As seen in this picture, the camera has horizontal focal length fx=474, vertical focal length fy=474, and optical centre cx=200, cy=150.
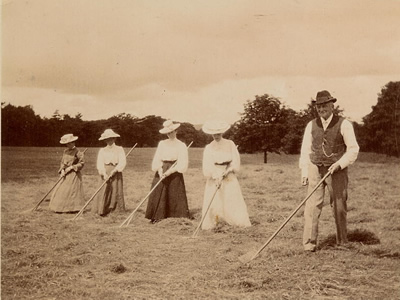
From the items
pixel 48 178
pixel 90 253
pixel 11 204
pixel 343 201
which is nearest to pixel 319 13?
pixel 343 201

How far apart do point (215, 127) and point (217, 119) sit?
0.44ft

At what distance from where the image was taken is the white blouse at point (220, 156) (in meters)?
4.48

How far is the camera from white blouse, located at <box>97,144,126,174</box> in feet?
17.4

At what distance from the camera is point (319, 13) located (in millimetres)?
3623

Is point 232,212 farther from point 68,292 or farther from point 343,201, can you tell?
point 68,292

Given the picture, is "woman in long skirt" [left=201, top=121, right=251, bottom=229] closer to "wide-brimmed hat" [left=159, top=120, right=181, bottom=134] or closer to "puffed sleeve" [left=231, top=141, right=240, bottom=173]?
"puffed sleeve" [left=231, top=141, right=240, bottom=173]

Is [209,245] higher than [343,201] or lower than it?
lower

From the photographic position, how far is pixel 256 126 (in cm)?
415

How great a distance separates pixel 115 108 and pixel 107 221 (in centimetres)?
128

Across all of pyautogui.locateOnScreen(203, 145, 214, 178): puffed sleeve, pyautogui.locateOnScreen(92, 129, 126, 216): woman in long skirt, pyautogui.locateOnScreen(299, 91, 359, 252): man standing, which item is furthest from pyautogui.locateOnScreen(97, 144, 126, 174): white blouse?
pyautogui.locateOnScreen(299, 91, 359, 252): man standing

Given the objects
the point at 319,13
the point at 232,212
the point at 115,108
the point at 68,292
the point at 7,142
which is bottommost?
the point at 68,292

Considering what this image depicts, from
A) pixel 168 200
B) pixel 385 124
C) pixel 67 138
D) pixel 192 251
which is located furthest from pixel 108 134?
pixel 385 124

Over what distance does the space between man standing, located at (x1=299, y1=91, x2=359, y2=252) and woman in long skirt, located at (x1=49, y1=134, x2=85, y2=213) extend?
2.59m

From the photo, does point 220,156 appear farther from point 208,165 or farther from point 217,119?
point 217,119
